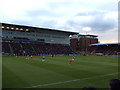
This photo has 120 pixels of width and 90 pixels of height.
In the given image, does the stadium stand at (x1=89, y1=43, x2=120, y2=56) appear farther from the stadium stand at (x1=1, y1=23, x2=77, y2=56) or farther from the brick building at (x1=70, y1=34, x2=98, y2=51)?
the stadium stand at (x1=1, y1=23, x2=77, y2=56)

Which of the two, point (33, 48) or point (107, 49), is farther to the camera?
point (107, 49)

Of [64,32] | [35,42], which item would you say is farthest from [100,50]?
[35,42]

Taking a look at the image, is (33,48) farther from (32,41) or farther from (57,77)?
(57,77)

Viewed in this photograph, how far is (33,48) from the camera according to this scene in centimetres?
6819

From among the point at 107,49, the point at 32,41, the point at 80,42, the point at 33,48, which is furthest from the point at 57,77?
the point at 80,42

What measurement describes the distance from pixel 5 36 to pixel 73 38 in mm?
60206

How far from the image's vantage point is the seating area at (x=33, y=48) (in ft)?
200

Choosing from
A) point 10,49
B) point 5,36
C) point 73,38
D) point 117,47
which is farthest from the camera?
point 73,38

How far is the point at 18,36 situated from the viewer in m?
69.7

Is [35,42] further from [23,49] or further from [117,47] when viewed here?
[117,47]

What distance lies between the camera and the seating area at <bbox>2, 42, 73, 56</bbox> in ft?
200

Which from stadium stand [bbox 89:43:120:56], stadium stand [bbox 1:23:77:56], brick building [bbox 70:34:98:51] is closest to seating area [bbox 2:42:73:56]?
stadium stand [bbox 1:23:77:56]

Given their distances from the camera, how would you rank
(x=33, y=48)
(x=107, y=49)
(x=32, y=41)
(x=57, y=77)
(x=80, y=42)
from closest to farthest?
(x=57, y=77), (x=33, y=48), (x=32, y=41), (x=107, y=49), (x=80, y=42)

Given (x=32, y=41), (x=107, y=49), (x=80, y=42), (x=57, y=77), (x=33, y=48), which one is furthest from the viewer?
(x=80, y=42)
